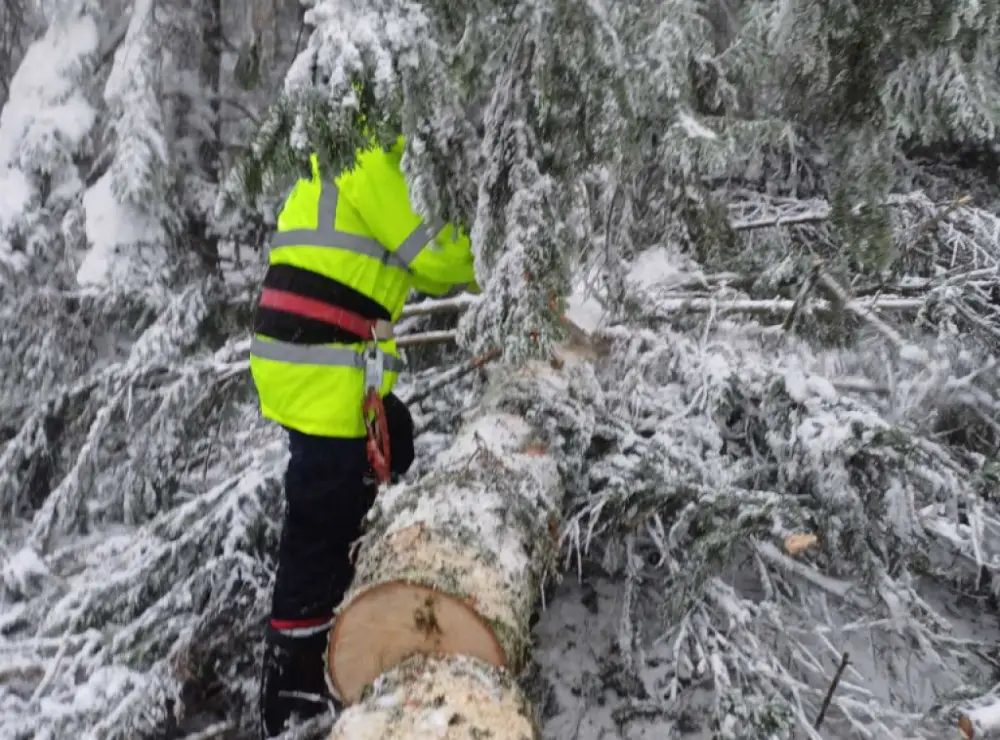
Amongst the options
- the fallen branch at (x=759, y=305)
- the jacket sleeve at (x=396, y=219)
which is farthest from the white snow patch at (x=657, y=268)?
the jacket sleeve at (x=396, y=219)

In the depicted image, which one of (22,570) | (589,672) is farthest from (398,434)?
(22,570)

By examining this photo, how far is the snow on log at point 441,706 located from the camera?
1474 millimetres

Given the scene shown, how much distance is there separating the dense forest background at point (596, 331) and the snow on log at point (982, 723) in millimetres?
401

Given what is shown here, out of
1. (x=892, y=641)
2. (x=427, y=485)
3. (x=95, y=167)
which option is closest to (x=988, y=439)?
(x=892, y=641)

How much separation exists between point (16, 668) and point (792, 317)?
3363 mm

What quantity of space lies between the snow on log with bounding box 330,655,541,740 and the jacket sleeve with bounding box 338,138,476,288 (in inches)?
44.7

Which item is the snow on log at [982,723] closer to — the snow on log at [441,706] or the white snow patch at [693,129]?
the snow on log at [441,706]

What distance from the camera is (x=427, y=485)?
7.22 feet

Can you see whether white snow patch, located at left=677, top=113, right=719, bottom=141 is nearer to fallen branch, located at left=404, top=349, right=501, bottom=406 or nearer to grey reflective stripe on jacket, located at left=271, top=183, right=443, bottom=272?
grey reflective stripe on jacket, located at left=271, top=183, right=443, bottom=272

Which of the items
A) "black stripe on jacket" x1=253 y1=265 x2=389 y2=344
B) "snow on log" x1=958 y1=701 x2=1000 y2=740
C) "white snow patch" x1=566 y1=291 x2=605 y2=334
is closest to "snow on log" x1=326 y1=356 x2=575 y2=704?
"black stripe on jacket" x1=253 y1=265 x2=389 y2=344

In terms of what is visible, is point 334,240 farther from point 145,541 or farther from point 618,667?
point 618,667

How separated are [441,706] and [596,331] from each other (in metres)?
1.90

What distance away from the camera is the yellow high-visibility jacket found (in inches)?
84.6

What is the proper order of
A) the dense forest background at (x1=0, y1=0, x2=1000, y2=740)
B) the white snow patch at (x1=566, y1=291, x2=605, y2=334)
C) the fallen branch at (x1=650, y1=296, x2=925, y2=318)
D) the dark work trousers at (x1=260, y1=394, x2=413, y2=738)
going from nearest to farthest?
the dense forest background at (x1=0, y1=0, x2=1000, y2=740)
the dark work trousers at (x1=260, y1=394, x2=413, y2=738)
the white snow patch at (x1=566, y1=291, x2=605, y2=334)
the fallen branch at (x1=650, y1=296, x2=925, y2=318)
